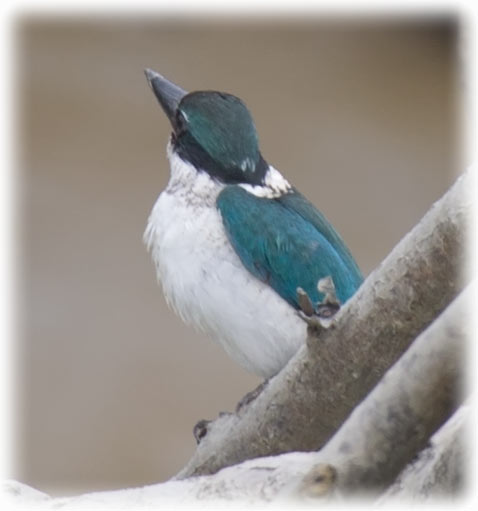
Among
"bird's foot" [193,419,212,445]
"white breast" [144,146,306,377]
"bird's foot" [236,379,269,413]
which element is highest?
"white breast" [144,146,306,377]

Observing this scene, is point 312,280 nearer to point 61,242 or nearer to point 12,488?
point 12,488

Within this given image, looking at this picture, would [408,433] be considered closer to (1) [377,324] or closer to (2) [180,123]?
(1) [377,324]

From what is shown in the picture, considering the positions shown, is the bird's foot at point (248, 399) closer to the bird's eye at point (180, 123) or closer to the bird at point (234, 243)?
the bird at point (234, 243)

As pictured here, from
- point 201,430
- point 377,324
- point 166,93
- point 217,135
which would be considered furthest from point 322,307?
point 166,93

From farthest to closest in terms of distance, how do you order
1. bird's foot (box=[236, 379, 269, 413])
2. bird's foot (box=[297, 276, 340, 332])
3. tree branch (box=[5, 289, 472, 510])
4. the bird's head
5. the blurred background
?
the blurred background, the bird's head, bird's foot (box=[236, 379, 269, 413]), bird's foot (box=[297, 276, 340, 332]), tree branch (box=[5, 289, 472, 510])

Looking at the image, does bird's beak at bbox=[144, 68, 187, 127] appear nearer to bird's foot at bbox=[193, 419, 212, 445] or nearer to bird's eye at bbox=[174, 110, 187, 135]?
bird's eye at bbox=[174, 110, 187, 135]

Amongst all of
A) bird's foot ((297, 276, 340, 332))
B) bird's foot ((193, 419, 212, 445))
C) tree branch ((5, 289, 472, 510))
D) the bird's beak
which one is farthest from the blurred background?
tree branch ((5, 289, 472, 510))
